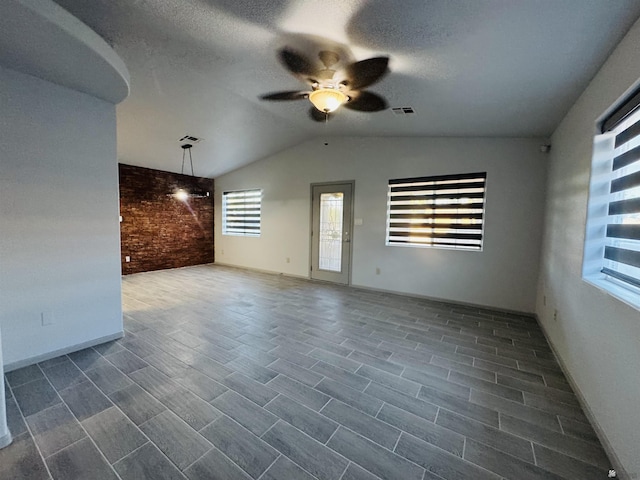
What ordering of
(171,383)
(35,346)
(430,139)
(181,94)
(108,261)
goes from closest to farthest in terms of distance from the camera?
1. (171,383)
2. (35,346)
3. (108,261)
4. (181,94)
5. (430,139)

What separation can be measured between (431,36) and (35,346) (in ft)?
13.9

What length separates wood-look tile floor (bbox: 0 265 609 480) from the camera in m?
1.52

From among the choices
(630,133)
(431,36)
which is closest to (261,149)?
(431,36)

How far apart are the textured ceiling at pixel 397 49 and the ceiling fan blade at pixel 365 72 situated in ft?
0.25

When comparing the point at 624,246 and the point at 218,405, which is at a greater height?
the point at 624,246

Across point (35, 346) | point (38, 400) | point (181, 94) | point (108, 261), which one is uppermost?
point (181, 94)

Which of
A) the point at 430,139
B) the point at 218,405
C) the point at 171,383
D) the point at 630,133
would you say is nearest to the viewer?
the point at 630,133

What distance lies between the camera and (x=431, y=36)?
Answer: 196cm

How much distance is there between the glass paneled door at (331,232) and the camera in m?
5.61

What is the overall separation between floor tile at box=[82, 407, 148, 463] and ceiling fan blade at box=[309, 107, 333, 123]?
3962 millimetres

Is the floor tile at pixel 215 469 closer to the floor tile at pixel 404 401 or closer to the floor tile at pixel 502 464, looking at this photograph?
the floor tile at pixel 404 401

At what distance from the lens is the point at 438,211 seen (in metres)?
4.68

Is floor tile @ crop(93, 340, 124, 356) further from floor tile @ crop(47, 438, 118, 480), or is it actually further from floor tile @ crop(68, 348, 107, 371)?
floor tile @ crop(47, 438, 118, 480)

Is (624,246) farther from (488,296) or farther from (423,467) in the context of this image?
(488,296)
